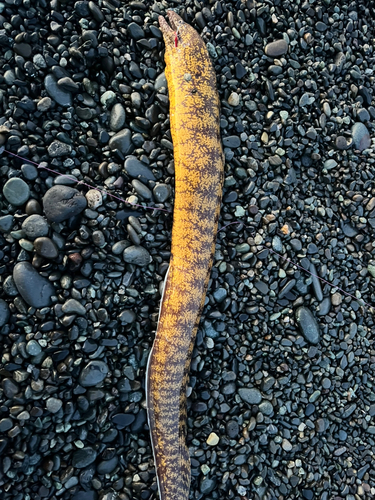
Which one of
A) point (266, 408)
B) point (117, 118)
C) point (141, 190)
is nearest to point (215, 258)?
point (141, 190)

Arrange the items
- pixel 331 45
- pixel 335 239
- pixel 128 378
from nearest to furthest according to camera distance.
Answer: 1. pixel 128 378
2. pixel 335 239
3. pixel 331 45

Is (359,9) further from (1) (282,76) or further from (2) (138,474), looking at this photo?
(2) (138,474)

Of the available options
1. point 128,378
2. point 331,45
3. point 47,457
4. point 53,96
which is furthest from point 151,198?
point 331,45

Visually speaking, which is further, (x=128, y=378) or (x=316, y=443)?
(x=316, y=443)

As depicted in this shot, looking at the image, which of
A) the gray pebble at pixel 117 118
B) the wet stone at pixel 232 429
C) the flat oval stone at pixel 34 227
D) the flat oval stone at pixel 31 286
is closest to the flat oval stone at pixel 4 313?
the flat oval stone at pixel 31 286

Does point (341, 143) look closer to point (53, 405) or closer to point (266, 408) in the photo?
point (266, 408)

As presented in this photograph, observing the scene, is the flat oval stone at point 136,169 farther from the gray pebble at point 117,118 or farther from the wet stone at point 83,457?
the wet stone at point 83,457
